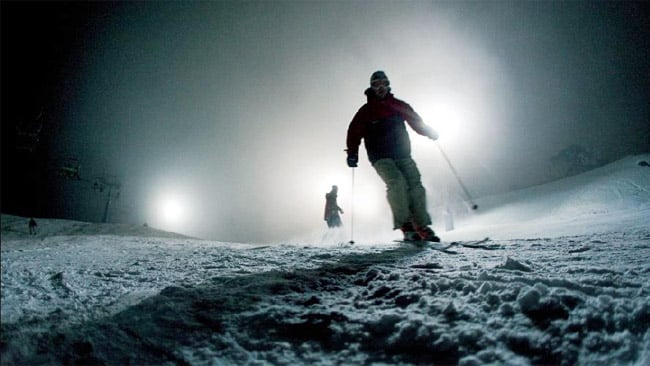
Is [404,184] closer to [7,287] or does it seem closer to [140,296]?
A: [140,296]

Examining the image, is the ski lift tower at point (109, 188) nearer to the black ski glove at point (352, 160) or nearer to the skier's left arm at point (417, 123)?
the black ski glove at point (352, 160)

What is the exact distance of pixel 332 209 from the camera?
16672 mm

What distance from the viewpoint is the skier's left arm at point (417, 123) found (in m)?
5.58

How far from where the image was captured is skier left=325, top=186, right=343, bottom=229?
1659 cm

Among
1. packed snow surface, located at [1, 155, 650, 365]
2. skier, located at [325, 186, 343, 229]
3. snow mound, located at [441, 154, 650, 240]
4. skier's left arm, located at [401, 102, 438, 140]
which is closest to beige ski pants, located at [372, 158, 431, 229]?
skier's left arm, located at [401, 102, 438, 140]

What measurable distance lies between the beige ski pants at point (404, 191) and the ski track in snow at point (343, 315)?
253 cm

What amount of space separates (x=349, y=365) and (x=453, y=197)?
25281 millimetres

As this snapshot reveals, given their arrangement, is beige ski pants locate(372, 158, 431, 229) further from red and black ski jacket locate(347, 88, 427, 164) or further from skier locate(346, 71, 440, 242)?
red and black ski jacket locate(347, 88, 427, 164)

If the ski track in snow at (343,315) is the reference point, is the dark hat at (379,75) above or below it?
above

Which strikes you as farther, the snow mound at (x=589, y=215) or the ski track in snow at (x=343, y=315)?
the snow mound at (x=589, y=215)

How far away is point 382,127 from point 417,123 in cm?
70

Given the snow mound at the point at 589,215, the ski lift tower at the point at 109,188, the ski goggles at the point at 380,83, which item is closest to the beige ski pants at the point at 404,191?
the ski goggles at the point at 380,83

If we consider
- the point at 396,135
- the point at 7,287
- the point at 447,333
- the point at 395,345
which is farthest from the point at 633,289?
the point at 396,135

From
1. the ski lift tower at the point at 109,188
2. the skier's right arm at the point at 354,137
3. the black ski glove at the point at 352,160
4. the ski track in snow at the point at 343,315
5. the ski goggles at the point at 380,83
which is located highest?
the ski goggles at the point at 380,83
